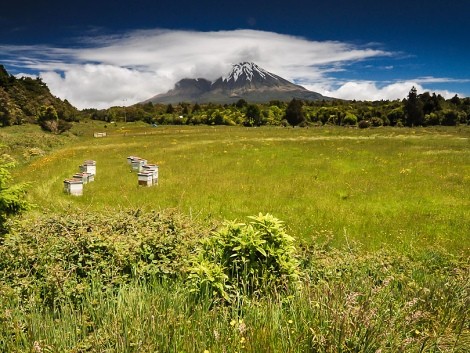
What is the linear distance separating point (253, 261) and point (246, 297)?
97 cm

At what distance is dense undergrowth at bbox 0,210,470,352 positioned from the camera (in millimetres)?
4660

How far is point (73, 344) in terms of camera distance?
16.4 feet

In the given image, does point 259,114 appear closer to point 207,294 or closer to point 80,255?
point 80,255

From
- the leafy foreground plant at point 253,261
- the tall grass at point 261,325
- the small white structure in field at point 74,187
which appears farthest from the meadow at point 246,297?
the small white structure in field at point 74,187

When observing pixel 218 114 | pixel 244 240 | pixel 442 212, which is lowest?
pixel 442 212

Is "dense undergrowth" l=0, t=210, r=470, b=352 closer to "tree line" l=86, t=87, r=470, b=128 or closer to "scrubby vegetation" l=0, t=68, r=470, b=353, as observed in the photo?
"scrubby vegetation" l=0, t=68, r=470, b=353

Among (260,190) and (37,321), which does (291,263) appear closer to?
(37,321)

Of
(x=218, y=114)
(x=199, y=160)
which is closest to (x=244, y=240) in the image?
(x=199, y=160)

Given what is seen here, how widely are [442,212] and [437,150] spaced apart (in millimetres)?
22957

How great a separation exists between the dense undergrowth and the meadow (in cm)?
3

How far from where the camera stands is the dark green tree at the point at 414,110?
8112 cm

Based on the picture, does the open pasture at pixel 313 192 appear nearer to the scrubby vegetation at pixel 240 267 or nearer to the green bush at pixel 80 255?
the scrubby vegetation at pixel 240 267

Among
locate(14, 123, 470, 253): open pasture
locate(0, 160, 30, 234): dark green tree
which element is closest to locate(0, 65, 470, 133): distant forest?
locate(14, 123, 470, 253): open pasture

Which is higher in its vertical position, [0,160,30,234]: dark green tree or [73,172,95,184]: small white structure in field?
[0,160,30,234]: dark green tree
